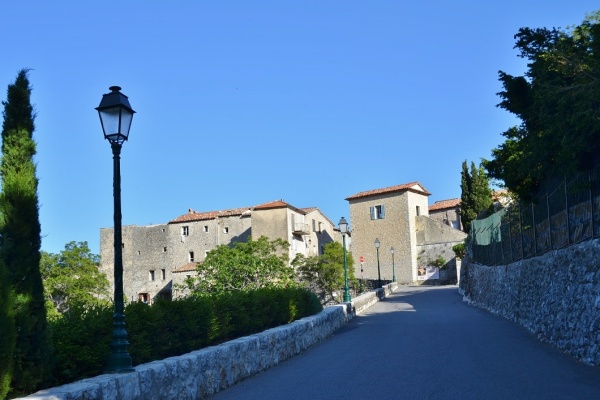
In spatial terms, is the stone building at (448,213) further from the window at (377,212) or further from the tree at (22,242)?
the tree at (22,242)

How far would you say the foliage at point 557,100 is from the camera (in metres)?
10.9

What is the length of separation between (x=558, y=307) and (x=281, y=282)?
20420mm

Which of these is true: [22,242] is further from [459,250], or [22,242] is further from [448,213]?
[448,213]

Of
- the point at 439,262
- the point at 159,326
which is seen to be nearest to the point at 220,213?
the point at 439,262

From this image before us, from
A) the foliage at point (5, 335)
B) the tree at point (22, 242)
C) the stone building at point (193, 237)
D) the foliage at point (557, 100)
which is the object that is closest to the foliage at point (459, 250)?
the stone building at point (193, 237)

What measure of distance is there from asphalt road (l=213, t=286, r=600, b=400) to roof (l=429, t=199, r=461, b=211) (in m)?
62.7

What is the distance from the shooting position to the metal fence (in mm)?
11242

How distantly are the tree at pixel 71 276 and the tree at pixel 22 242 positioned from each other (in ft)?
119

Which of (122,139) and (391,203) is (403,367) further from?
(391,203)

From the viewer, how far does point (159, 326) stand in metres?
8.72

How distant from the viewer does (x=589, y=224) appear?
441 inches

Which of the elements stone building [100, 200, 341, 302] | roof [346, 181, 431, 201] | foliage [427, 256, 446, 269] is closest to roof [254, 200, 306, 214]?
stone building [100, 200, 341, 302]

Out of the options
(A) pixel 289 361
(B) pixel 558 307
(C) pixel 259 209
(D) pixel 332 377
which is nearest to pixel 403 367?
(D) pixel 332 377

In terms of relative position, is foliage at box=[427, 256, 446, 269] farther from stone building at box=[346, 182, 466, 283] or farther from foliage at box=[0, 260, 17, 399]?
foliage at box=[0, 260, 17, 399]
